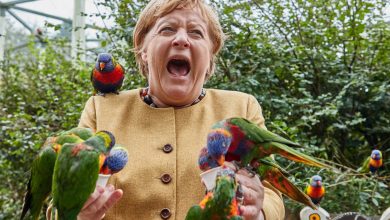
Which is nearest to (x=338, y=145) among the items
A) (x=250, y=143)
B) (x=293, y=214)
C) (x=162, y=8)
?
(x=293, y=214)

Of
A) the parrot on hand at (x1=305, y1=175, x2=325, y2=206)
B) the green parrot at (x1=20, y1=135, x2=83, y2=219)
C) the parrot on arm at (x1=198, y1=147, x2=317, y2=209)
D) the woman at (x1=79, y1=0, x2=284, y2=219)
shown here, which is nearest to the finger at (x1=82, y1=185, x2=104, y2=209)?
the green parrot at (x1=20, y1=135, x2=83, y2=219)

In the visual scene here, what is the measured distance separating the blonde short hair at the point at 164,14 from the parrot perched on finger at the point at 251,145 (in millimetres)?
516

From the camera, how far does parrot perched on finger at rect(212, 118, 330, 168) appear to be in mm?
993

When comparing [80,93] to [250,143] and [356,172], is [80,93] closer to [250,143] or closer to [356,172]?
[356,172]

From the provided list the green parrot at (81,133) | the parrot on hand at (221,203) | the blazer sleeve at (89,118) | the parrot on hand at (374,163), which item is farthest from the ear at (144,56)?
the parrot on hand at (374,163)

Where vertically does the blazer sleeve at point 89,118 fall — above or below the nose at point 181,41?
below

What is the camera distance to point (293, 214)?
7.51 feet

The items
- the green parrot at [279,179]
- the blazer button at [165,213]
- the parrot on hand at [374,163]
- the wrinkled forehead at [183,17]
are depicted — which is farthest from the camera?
the parrot on hand at [374,163]

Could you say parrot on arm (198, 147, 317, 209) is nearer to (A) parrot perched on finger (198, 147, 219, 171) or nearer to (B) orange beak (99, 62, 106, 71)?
(A) parrot perched on finger (198, 147, 219, 171)

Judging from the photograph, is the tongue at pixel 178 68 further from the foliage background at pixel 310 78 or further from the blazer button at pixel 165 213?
the foliage background at pixel 310 78

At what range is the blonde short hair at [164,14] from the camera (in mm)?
1407

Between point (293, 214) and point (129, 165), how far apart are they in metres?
1.19

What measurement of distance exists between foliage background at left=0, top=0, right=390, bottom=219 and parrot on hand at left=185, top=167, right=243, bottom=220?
5.07ft

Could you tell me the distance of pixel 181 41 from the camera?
4.45 ft
